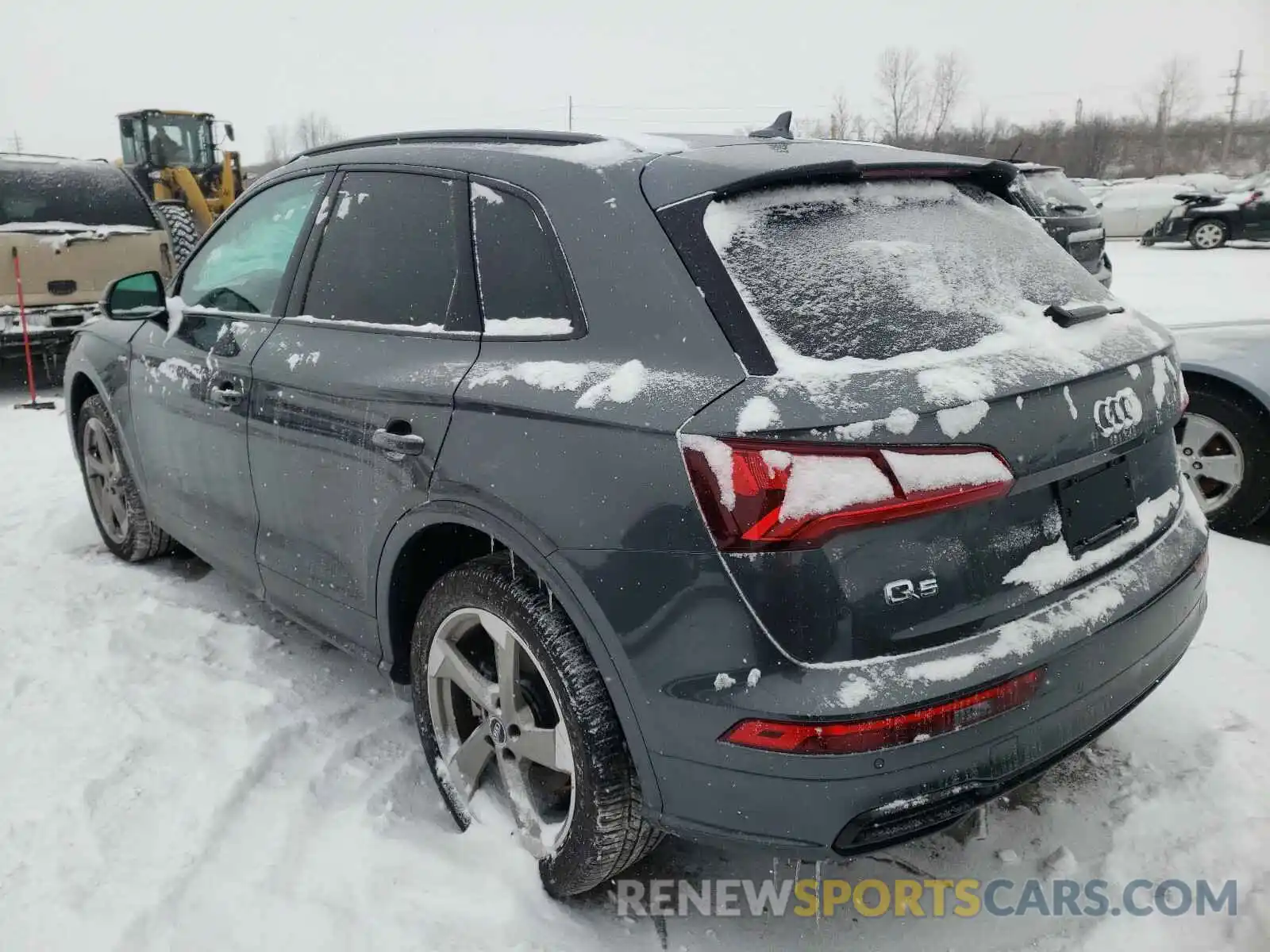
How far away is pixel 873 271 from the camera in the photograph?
1.98 meters

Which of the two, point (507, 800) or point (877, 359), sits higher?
point (877, 359)

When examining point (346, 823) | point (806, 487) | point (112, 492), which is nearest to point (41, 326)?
point (112, 492)

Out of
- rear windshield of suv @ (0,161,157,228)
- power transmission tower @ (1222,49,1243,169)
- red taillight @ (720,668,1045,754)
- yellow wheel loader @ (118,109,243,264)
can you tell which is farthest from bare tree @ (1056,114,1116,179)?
red taillight @ (720,668,1045,754)

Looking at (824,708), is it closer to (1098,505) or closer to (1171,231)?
(1098,505)

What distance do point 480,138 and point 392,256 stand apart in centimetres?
40

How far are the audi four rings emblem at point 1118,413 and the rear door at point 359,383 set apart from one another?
1.41 m

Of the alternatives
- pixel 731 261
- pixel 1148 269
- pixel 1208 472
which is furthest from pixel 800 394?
pixel 1148 269

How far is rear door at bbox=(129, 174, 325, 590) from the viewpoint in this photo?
120 inches

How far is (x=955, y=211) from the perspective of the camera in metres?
2.29

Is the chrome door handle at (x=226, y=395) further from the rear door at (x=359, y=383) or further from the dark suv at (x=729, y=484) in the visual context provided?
the dark suv at (x=729, y=484)

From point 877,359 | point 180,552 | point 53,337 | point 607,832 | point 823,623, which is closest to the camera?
point 823,623

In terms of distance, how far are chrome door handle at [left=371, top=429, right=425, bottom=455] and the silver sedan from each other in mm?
3384

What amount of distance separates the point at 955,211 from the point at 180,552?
381cm

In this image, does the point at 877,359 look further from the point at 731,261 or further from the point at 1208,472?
the point at 1208,472
